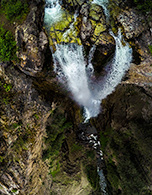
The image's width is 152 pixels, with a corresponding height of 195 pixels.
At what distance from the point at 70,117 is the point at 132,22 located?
7.07 m

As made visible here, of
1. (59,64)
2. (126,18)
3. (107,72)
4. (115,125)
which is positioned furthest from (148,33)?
(115,125)

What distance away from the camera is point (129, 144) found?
10227 mm

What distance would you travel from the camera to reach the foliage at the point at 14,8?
7590 mm

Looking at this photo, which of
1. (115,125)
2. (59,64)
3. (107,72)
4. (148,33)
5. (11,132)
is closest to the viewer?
(148,33)

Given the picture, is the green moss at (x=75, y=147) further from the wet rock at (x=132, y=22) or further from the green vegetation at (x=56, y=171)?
the wet rock at (x=132, y=22)

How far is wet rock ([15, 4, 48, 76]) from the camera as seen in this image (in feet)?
24.5

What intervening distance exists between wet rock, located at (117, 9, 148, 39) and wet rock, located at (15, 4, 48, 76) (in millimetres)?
4069

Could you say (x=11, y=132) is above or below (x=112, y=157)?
above

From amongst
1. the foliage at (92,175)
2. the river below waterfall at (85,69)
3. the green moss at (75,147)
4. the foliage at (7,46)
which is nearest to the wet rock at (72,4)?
the river below waterfall at (85,69)

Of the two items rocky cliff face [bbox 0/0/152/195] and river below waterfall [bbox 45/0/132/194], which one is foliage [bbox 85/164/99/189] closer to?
rocky cliff face [bbox 0/0/152/195]

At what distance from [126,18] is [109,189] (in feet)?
40.3

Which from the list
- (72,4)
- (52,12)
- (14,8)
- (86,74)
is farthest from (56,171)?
(72,4)

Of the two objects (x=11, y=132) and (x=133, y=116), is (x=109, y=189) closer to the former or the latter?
(x=133, y=116)

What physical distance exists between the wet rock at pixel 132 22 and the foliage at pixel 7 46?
18.4 ft
